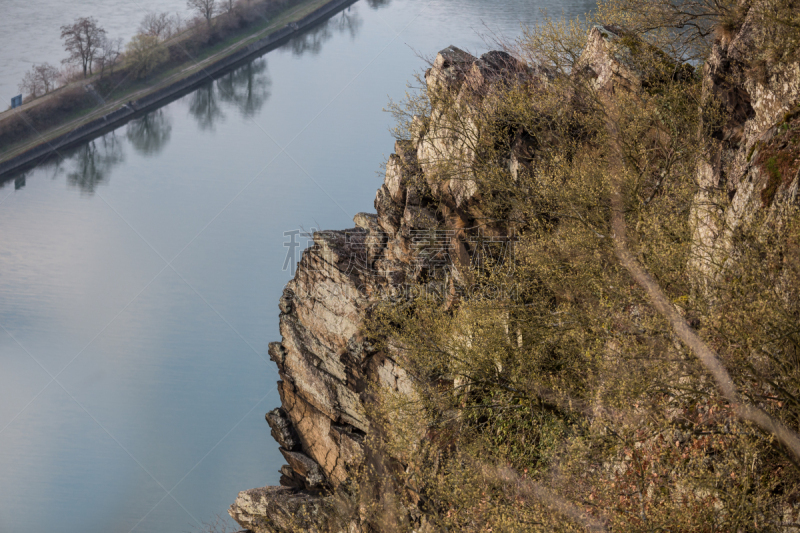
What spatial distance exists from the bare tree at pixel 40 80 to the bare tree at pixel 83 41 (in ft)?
6.20

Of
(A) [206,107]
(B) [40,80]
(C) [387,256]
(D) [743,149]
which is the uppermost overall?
(B) [40,80]

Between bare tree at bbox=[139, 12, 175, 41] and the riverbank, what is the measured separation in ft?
19.7

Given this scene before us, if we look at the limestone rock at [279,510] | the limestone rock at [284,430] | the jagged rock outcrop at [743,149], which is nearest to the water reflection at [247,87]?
the limestone rock at [284,430]

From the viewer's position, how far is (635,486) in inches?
502

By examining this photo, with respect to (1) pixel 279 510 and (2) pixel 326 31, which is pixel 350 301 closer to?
(1) pixel 279 510

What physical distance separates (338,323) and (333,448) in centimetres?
491

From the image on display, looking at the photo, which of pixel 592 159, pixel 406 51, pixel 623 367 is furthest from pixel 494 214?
pixel 406 51

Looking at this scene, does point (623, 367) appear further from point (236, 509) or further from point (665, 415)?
point (236, 509)

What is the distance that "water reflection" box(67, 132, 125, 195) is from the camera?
60.0 meters

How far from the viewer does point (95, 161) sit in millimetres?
61125

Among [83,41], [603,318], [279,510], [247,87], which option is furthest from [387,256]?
[83,41]

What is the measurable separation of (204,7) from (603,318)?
67569 mm

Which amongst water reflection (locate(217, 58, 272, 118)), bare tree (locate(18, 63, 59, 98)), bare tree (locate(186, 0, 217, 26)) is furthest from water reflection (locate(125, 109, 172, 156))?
bare tree (locate(186, 0, 217, 26))

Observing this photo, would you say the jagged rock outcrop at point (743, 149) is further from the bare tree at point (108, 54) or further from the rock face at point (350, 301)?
the bare tree at point (108, 54)
